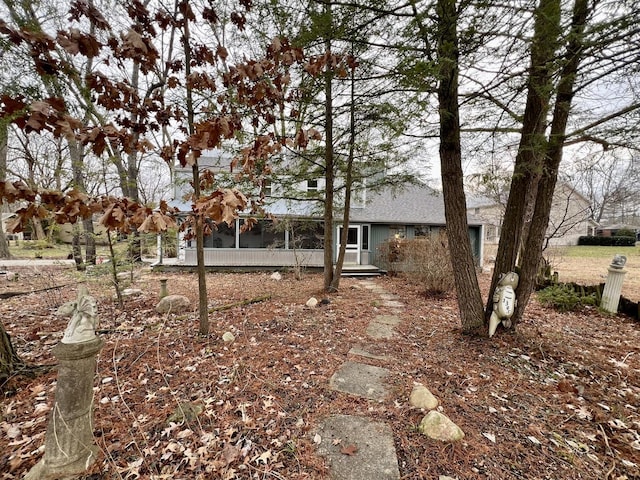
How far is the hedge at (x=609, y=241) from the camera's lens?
81.3 feet

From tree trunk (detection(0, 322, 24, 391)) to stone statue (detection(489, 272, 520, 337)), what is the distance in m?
5.60

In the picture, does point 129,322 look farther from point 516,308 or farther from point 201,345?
point 516,308

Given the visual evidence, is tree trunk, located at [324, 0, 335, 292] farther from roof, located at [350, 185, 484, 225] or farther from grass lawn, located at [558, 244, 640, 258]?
grass lawn, located at [558, 244, 640, 258]

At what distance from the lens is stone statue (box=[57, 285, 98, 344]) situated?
5.95 feet

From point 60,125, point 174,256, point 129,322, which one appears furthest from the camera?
point 174,256

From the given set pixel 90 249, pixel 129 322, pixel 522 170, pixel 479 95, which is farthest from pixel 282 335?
pixel 90 249

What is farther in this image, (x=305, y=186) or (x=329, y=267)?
(x=305, y=186)

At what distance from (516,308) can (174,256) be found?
14871 mm

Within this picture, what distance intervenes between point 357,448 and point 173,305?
462 centimetres

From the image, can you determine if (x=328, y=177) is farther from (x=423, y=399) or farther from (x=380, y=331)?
(x=423, y=399)

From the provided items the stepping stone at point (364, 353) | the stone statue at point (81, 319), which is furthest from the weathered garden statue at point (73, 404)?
the stepping stone at point (364, 353)

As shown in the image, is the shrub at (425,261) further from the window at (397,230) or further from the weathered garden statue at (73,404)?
the weathered garden statue at (73,404)

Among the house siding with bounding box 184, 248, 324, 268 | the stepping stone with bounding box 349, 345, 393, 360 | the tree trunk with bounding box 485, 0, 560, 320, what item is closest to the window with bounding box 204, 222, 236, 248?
the house siding with bounding box 184, 248, 324, 268

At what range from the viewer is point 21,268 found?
10.2 meters
